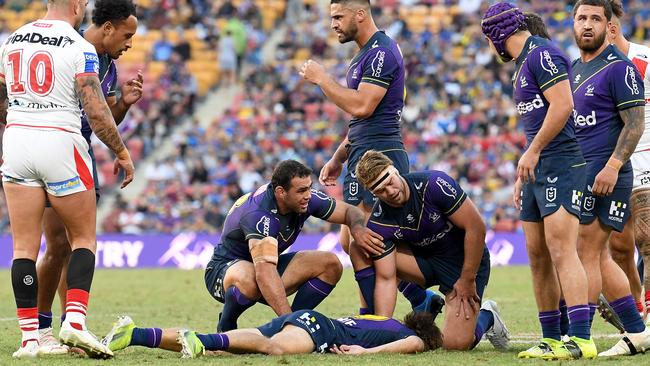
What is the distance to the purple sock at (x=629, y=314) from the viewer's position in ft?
27.0

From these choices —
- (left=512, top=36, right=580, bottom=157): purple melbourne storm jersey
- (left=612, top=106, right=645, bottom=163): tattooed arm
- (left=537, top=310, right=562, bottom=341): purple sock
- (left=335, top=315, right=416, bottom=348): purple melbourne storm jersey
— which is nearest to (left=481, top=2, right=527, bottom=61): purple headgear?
(left=512, top=36, right=580, bottom=157): purple melbourne storm jersey

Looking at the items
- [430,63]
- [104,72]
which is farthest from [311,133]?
[104,72]

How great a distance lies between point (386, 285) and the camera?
8875 millimetres

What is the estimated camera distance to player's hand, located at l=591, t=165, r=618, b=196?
26.8ft

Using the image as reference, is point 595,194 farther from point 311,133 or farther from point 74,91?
point 311,133

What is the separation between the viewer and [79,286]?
7988mm

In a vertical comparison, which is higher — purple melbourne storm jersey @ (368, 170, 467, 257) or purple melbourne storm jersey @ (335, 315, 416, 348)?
purple melbourne storm jersey @ (368, 170, 467, 257)

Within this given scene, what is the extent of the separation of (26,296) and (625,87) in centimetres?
472

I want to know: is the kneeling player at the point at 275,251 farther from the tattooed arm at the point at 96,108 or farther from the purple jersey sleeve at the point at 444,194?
the tattooed arm at the point at 96,108

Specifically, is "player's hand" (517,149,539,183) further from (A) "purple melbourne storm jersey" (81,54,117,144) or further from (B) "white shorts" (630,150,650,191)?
(A) "purple melbourne storm jersey" (81,54,117,144)

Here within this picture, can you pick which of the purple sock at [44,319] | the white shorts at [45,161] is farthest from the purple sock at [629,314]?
the purple sock at [44,319]

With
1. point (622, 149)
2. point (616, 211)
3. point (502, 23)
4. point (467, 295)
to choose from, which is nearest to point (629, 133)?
point (622, 149)

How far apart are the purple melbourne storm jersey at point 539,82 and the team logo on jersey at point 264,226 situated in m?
2.16

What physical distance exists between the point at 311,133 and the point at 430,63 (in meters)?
3.55
